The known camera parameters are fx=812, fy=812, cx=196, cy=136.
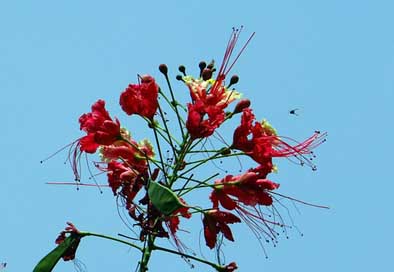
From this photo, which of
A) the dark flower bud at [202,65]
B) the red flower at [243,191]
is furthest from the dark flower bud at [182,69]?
the red flower at [243,191]

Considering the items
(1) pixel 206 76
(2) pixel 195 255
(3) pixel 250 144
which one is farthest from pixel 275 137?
(2) pixel 195 255

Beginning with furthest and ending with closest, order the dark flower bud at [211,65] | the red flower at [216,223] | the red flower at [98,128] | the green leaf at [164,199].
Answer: the dark flower bud at [211,65] → the red flower at [98,128] → the red flower at [216,223] → the green leaf at [164,199]

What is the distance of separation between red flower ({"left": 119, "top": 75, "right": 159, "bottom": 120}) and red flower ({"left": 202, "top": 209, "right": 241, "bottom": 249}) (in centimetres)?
68

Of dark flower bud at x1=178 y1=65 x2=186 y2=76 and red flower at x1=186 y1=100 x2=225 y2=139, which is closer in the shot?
red flower at x1=186 y1=100 x2=225 y2=139

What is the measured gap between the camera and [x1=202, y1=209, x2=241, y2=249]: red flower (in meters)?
4.68

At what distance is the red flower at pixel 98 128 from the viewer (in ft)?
15.8

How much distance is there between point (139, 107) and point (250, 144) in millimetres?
688

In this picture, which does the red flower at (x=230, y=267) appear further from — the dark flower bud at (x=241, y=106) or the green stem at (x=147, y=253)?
the dark flower bud at (x=241, y=106)

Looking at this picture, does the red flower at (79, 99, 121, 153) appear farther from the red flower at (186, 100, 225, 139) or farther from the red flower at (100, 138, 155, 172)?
the red flower at (186, 100, 225, 139)

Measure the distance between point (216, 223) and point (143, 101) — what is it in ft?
2.73

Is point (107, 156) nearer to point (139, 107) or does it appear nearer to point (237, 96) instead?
point (139, 107)

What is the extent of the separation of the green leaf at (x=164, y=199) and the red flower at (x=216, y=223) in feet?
2.27

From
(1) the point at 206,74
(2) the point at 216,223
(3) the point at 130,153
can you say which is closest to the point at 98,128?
(3) the point at 130,153

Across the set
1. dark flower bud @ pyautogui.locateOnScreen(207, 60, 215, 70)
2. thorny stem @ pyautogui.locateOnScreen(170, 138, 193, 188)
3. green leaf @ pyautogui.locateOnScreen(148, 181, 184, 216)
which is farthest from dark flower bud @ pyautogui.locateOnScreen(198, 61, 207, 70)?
green leaf @ pyautogui.locateOnScreen(148, 181, 184, 216)
